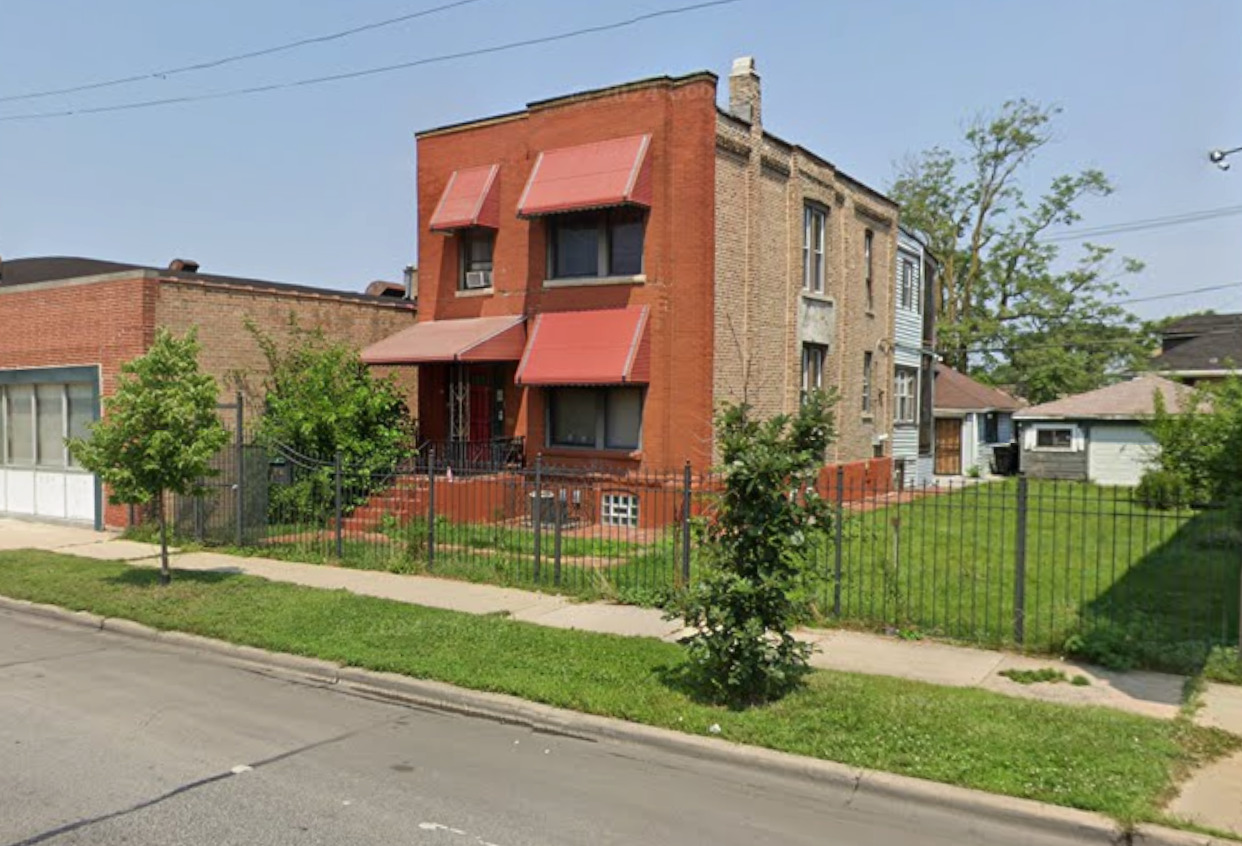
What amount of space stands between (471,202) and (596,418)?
17.6 ft

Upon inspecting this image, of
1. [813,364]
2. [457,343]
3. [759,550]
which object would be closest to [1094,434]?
[813,364]

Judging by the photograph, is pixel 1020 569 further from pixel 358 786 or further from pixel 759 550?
pixel 358 786

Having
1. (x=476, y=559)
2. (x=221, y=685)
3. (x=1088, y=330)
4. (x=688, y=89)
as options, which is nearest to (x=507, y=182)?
(x=688, y=89)

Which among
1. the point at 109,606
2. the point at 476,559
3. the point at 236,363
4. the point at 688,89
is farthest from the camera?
the point at 236,363

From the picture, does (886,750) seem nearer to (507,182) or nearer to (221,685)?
(221,685)

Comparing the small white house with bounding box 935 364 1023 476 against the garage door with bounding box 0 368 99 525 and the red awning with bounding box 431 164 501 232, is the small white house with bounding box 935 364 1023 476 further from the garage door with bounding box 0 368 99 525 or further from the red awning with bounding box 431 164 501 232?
the garage door with bounding box 0 368 99 525

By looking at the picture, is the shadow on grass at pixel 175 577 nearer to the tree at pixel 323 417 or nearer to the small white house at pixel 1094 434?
the tree at pixel 323 417

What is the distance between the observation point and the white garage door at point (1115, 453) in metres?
32.2

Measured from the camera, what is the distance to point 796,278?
2081 centimetres

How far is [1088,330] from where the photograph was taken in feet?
160

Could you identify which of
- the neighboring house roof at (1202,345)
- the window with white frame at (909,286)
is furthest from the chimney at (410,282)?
the neighboring house roof at (1202,345)

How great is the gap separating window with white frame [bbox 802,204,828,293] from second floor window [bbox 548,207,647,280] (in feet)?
16.8

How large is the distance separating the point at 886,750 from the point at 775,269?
15.0m

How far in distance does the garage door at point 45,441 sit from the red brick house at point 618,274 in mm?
5848
